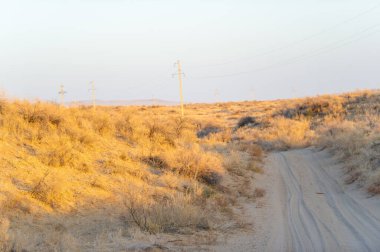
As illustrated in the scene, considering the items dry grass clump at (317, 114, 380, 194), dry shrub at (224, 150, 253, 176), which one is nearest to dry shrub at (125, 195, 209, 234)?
dry grass clump at (317, 114, 380, 194)

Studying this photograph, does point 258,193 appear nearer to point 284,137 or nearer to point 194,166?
point 194,166

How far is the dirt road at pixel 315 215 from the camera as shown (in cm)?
939

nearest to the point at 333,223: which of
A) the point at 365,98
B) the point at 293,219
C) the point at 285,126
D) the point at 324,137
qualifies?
the point at 293,219

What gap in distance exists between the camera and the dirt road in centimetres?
939

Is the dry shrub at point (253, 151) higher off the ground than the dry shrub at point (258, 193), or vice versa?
the dry shrub at point (253, 151)

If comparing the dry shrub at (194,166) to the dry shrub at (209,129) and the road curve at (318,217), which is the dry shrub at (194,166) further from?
the dry shrub at (209,129)

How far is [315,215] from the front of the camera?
40.4ft

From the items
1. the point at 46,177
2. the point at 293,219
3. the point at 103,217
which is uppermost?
the point at 46,177

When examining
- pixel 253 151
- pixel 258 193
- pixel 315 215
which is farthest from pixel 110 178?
pixel 253 151

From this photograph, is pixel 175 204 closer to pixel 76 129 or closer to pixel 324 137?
pixel 76 129

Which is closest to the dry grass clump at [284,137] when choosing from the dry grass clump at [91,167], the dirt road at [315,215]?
the dirt road at [315,215]

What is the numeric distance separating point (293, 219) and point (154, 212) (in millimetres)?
4074

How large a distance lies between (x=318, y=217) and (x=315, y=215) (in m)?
0.24

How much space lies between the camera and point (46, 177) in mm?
10812
